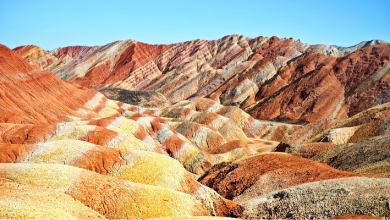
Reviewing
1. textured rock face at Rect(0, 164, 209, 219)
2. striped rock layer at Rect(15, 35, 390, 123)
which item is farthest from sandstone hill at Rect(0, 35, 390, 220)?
striped rock layer at Rect(15, 35, 390, 123)

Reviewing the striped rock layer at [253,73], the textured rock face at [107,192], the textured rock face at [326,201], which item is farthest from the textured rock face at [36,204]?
the striped rock layer at [253,73]

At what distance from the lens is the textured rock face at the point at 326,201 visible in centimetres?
1489

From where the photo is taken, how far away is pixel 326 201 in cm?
1684

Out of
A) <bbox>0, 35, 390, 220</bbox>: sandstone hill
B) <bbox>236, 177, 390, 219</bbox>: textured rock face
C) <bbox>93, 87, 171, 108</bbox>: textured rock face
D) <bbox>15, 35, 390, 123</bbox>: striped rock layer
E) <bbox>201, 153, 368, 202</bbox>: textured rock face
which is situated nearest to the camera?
<bbox>236, 177, 390, 219</bbox>: textured rock face

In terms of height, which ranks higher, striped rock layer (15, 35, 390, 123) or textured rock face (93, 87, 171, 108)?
striped rock layer (15, 35, 390, 123)

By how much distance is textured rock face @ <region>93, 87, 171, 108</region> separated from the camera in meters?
98.2

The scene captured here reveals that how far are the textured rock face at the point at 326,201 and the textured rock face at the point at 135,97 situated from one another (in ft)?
263

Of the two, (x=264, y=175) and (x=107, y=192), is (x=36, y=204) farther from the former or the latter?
(x=264, y=175)

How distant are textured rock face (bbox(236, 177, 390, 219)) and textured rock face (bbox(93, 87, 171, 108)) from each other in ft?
263

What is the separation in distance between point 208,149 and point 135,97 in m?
54.0

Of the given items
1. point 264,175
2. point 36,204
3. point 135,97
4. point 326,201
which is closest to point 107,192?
point 36,204

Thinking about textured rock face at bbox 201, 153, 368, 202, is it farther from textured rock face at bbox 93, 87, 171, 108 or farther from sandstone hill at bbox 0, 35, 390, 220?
textured rock face at bbox 93, 87, 171, 108

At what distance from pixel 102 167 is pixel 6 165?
6.13 metres

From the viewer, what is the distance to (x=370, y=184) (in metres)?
17.0
